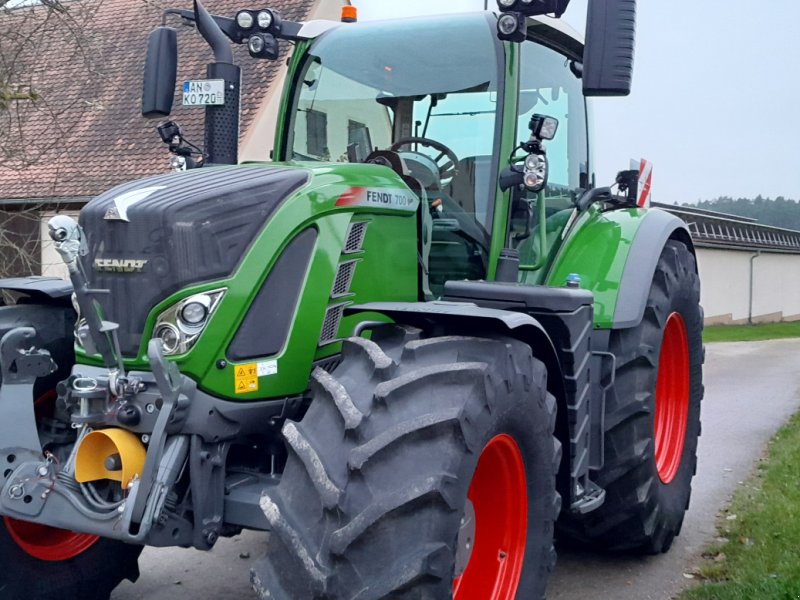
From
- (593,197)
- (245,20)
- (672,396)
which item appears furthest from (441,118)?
(672,396)

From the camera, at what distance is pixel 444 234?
13.9 ft

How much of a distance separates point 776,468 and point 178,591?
4.62m

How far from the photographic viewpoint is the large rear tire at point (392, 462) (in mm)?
2666

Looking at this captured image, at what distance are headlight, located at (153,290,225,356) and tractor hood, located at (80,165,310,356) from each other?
0.21ft

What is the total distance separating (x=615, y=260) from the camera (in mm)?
4727

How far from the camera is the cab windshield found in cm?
426

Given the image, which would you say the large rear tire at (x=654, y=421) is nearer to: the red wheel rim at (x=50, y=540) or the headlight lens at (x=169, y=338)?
the headlight lens at (x=169, y=338)

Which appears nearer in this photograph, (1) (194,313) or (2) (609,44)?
(1) (194,313)

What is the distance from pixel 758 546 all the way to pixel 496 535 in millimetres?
2316

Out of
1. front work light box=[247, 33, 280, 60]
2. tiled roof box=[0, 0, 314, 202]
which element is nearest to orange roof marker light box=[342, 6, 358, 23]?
front work light box=[247, 33, 280, 60]

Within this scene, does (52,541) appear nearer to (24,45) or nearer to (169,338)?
(169,338)

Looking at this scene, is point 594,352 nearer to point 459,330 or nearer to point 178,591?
point 459,330

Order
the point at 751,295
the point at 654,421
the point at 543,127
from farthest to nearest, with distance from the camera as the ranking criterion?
the point at 751,295 < the point at 654,421 < the point at 543,127

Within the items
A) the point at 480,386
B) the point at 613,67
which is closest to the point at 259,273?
the point at 480,386
